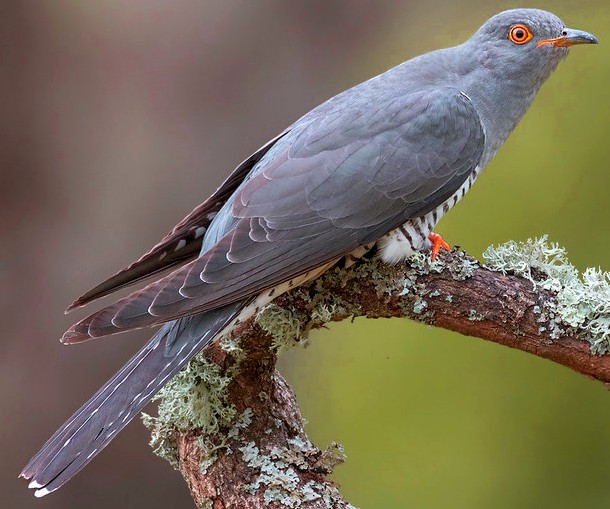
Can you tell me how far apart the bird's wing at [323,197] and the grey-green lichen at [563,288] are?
0.84ft

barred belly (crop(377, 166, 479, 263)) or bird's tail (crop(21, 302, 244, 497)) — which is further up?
barred belly (crop(377, 166, 479, 263))

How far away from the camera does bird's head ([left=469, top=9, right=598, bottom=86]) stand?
97.7 inches

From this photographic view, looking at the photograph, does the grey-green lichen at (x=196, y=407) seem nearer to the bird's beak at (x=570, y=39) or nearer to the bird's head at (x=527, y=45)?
the bird's head at (x=527, y=45)

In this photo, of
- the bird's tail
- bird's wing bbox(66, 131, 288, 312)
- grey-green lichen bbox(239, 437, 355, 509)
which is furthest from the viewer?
bird's wing bbox(66, 131, 288, 312)

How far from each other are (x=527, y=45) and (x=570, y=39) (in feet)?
0.40

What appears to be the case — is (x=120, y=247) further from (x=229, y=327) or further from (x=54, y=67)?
(x=229, y=327)

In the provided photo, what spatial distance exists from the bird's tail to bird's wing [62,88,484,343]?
0.10m

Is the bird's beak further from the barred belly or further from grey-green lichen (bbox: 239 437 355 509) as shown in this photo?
grey-green lichen (bbox: 239 437 355 509)

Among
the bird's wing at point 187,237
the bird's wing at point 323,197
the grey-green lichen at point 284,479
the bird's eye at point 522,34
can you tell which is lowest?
the grey-green lichen at point 284,479

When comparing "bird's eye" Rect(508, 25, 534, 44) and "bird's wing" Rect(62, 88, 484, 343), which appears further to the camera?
"bird's eye" Rect(508, 25, 534, 44)

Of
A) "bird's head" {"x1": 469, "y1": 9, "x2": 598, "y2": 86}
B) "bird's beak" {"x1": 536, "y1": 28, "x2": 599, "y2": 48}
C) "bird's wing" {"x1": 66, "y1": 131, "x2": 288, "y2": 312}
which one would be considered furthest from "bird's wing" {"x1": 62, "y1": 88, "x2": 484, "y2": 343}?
"bird's beak" {"x1": 536, "y1": 28, "x2": 599, "y2": 48}

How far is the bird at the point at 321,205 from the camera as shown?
1.94 metres

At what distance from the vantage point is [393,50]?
3.80m

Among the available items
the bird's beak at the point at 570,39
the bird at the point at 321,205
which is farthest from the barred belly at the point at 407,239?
the bird's beak at the point at 570,39
